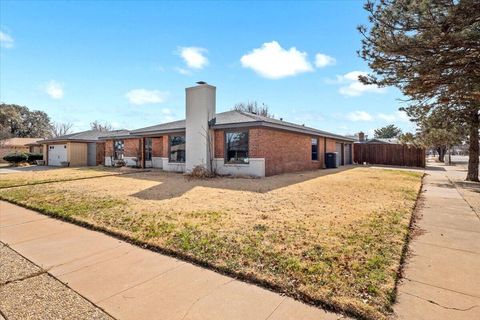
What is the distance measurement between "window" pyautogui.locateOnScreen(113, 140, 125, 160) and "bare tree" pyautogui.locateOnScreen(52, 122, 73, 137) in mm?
51775

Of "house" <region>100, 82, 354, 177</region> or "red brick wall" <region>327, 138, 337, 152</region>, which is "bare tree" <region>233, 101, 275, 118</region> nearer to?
"red brick wall" <region>327, 138, 337, 152</region>

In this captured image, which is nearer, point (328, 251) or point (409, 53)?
point (328, 251)

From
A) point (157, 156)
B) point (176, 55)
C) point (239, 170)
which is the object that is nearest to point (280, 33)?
point (176, 55)

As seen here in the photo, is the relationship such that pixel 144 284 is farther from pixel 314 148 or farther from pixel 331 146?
pixel 331 146

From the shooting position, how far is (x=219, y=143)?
14.7 meters

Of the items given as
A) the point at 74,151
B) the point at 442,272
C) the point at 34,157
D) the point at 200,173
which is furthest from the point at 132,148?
the point at 442,272

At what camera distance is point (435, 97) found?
955cm

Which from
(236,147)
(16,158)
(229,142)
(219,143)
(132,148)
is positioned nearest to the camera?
(236,147)

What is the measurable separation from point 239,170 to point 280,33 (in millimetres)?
8124

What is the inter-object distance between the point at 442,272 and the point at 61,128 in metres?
78.1

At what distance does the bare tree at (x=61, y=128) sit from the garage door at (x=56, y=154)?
43.5m

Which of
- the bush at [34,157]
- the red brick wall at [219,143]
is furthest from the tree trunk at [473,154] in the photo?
the bush at [34,157]

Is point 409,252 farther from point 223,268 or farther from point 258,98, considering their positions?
point 258,98

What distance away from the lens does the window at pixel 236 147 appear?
1396cm
